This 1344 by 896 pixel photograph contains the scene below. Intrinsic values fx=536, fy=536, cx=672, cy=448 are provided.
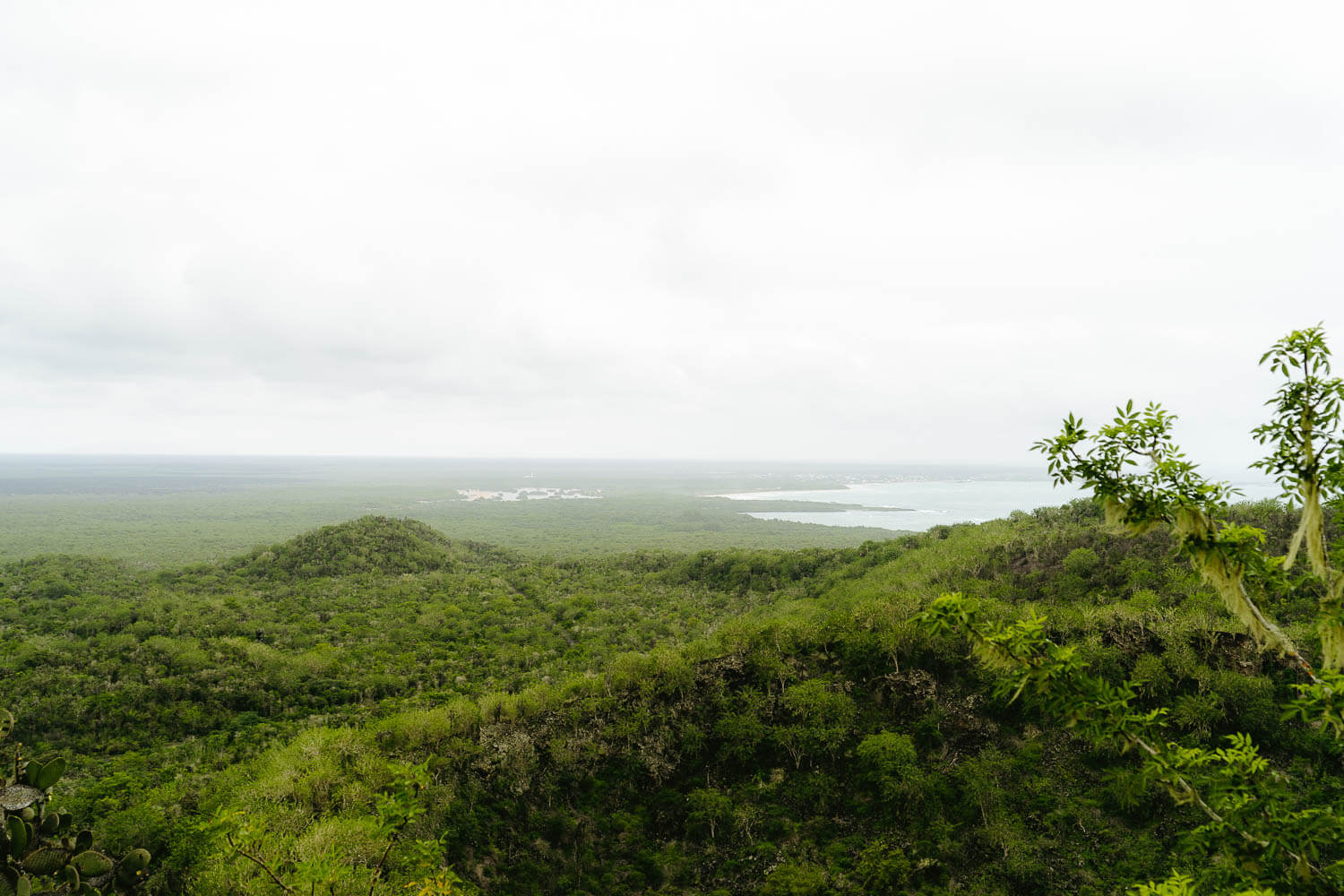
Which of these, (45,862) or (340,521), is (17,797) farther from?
Answer: (340,521)

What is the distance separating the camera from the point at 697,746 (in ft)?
75.7

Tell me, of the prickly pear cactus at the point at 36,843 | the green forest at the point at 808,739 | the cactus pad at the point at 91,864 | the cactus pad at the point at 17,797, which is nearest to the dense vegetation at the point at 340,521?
the green forest at the point at 808,739

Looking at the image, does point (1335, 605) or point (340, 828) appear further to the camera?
point (340, 828)

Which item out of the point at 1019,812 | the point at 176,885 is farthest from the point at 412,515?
the point at 1019,812

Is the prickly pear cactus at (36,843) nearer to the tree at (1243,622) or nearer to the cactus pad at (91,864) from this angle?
the cactus pad at (91,864)

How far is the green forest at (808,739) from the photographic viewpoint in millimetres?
5277

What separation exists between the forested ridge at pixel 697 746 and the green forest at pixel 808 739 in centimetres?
13

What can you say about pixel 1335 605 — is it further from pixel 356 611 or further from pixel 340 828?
pixel 356 611

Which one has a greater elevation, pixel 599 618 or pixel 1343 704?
pixel 1343 704

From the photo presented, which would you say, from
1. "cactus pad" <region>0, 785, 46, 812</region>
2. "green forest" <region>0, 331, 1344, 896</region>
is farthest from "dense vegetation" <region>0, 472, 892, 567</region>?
"cactus pad" <region>0, 785, 46, 812</region>

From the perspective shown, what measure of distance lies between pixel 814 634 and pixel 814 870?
12021 millimetres

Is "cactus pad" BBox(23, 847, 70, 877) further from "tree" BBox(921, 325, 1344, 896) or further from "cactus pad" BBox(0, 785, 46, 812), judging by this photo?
"tree" BBox(921, 325, 1344, 896)

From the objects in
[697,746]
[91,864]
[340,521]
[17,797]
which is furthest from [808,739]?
[340,521]

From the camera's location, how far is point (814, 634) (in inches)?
1117
